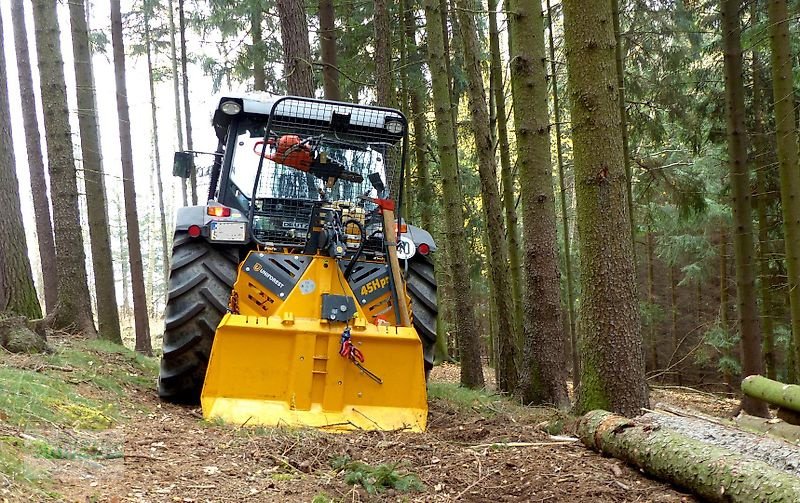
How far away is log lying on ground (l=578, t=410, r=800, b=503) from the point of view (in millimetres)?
3143

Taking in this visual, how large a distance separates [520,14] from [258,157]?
2986mm

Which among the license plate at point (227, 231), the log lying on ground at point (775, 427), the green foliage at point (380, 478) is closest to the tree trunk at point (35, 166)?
the license plate at point (227, 231)

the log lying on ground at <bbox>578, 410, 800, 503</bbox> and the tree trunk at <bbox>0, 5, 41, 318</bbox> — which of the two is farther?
the tree trunk at <bbox>0, 5, 41, 318</bbox>

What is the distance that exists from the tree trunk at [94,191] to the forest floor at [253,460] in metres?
5.51

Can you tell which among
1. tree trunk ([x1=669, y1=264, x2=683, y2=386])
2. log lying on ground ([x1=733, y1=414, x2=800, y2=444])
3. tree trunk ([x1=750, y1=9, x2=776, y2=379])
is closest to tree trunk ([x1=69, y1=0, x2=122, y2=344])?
log lying on ground ([x1=733, y1=414, x2=800, y2=444])

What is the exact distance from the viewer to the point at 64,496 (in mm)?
2807

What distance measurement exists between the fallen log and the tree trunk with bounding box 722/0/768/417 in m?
2.25

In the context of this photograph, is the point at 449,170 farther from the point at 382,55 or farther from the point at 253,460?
the point at 253,460

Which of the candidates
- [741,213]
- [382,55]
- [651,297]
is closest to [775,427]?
[741,213]

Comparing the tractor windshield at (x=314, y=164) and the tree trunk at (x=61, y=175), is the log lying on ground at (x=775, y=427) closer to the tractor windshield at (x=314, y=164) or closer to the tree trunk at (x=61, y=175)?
the tractor windshield at (x=314, y=164)

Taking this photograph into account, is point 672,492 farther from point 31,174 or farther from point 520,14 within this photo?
point 31,174

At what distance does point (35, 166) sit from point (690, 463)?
39.5 feet

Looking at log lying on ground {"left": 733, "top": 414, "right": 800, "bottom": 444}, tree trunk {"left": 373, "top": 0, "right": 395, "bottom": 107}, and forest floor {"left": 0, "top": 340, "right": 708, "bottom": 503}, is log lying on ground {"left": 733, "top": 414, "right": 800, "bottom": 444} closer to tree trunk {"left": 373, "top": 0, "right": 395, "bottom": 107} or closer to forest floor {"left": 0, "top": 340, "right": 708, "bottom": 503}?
forest floor {"left": 0, "top": 340, "right": 708, "bottom": 503}

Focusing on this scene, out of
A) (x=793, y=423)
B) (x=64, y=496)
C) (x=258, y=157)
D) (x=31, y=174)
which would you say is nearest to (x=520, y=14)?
(x=258, y=157)
